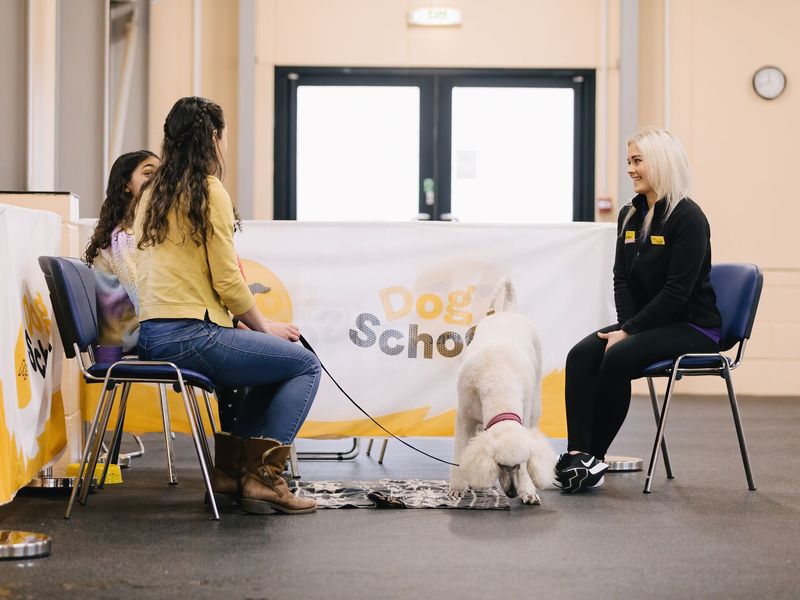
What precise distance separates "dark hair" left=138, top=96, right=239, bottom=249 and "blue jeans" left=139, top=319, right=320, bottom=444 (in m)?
0.28

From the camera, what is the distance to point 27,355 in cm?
319

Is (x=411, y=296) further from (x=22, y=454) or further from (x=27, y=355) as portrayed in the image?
(x=22, y=454)

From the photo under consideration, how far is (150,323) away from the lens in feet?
10.3

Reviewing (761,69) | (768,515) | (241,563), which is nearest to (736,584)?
(768,515)

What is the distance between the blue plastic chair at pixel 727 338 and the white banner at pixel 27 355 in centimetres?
212

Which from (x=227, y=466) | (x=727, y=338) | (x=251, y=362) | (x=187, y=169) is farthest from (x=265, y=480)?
(x=727, y=338)

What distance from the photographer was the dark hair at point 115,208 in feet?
12.3

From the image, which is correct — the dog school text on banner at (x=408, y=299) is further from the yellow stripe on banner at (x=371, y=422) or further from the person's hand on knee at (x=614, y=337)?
the person's hand on knee at (x=614, y=337)

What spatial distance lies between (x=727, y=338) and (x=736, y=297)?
0.52ft

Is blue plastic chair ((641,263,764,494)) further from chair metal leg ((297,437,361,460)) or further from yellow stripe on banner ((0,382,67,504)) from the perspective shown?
yellow stripe on banner ((0,382,67,504))

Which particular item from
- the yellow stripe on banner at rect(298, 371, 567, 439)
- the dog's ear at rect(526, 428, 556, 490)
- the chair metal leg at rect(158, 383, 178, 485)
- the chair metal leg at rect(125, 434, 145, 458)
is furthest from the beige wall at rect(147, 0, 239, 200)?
the dog's ear at rect(526, 428, 556, 490)

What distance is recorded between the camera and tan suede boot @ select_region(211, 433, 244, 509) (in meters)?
3.27

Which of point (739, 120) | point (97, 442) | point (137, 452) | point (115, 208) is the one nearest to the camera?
point (97, 442)

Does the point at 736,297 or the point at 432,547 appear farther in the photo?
the point at 736,297
